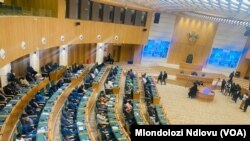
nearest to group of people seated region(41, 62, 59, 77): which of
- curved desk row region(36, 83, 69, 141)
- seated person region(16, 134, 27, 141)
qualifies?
curved desk row region(36, 83, 69, 141)

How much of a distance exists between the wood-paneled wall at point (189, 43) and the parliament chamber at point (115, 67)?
11 centimetres

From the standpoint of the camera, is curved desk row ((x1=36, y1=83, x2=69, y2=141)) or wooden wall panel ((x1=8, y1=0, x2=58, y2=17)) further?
wooden wall panel ((x1=8, y1=0, x2=58, y2=17))

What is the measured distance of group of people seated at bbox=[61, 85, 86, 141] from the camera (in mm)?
8584

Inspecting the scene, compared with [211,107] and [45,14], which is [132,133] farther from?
[211,107]

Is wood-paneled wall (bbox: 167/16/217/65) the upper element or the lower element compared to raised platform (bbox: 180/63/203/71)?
upper

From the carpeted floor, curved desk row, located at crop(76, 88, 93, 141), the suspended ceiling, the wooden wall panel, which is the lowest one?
the carpeted floor

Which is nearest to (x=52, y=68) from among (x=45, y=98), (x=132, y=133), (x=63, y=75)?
(x=63, y=75)

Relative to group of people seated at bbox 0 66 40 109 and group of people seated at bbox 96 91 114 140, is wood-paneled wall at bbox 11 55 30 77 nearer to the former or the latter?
group of people seated at bbox 0 66 40 109

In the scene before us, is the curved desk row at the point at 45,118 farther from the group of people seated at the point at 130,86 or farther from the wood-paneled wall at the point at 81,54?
the wood-paneled wall at the point at 81,54

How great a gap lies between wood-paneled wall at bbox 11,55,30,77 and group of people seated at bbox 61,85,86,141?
16.7 ft

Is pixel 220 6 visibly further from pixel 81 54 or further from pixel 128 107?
pixel 81 54

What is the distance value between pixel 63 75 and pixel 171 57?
13929mm

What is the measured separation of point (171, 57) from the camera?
85.9 ft

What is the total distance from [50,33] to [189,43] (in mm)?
16769
